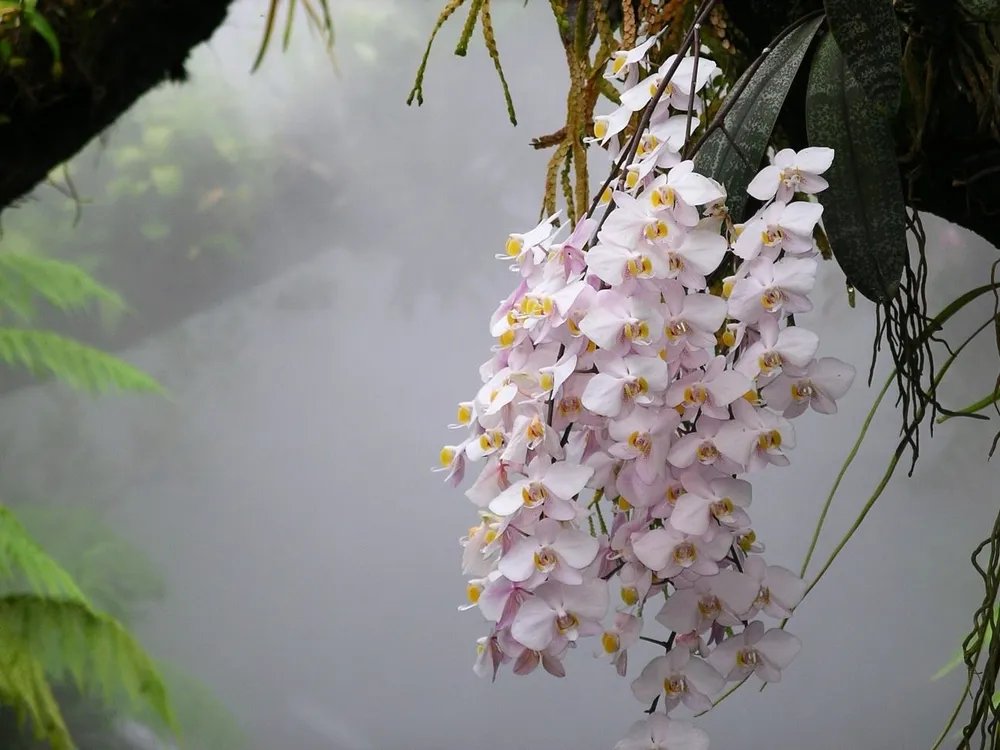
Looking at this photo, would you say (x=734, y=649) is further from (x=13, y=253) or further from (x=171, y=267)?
(x=13, y=253)

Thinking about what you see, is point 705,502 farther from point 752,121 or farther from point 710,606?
point 752,121

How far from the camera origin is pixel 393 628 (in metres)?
1.62

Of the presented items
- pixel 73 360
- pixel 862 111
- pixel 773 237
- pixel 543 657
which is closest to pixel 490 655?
pixel 543 657

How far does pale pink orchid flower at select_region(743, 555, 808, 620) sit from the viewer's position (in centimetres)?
41

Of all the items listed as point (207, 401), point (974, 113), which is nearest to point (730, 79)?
point (974, 113)

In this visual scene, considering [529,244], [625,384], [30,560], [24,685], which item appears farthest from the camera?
[30,560]

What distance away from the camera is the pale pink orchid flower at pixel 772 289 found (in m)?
0.38

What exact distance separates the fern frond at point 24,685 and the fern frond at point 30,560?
0.41 feet

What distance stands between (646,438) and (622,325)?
53mm

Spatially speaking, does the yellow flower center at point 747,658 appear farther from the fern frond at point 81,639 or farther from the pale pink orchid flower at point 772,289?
the fern frond at point 81,639

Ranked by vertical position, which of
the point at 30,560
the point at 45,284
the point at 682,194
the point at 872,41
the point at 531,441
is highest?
the point at 45,284

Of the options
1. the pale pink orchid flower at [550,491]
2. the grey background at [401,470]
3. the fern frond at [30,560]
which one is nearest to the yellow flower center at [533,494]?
the pale pink orchid flower at [550,491]

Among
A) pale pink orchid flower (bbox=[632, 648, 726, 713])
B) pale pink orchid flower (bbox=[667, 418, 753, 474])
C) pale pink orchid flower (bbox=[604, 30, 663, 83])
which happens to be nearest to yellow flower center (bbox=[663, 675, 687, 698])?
pale pink orchid flower (bbox=[632, 648, 726, 713])

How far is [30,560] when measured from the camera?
5.15 feet
